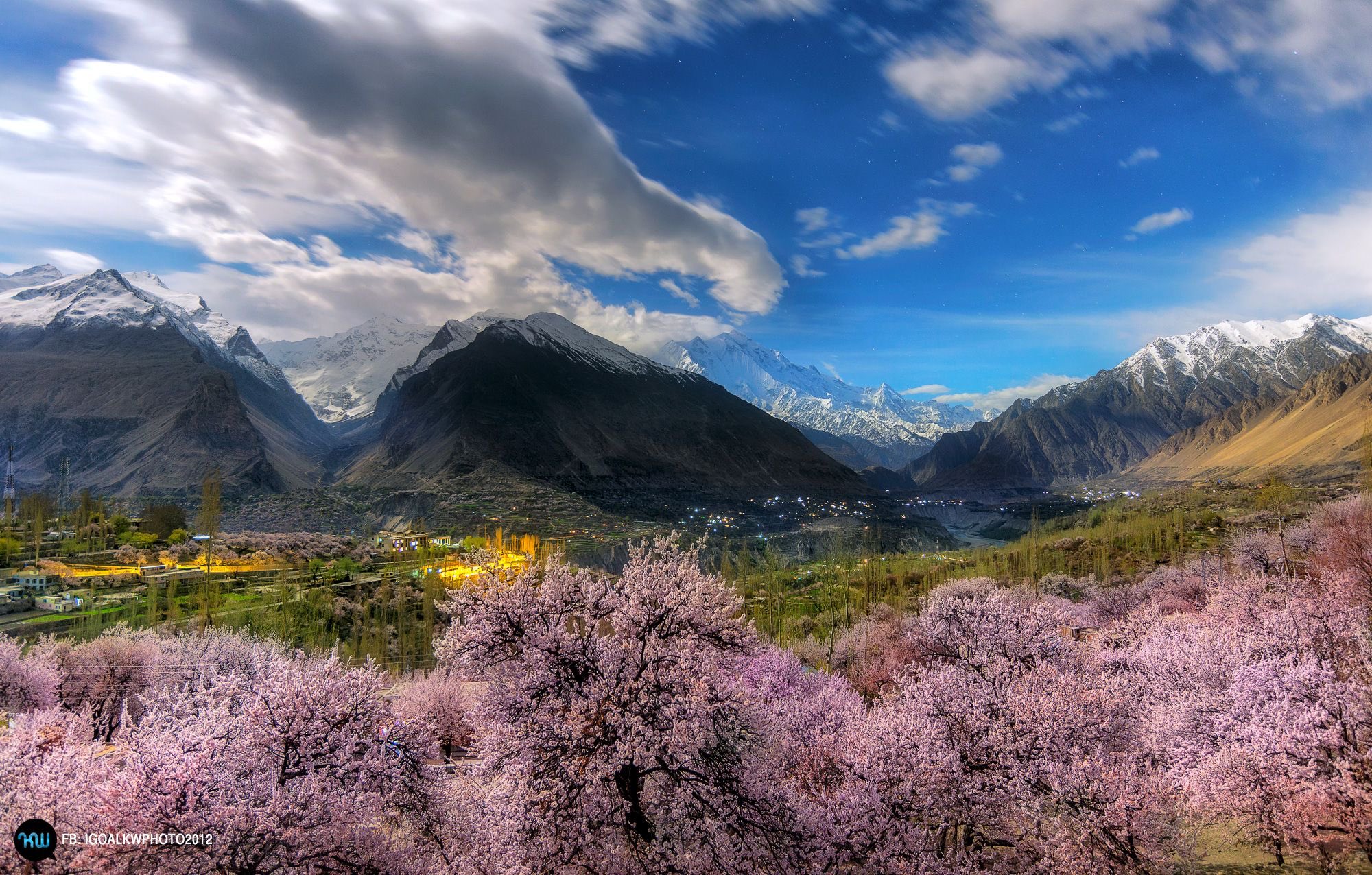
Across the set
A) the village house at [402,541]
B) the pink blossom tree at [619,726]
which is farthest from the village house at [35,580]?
the pink blossom tree at [619,726]

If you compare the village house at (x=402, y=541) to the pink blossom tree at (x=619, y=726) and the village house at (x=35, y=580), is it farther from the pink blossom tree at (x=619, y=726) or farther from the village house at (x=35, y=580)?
the pink blossom tree at (x=619, y=726)

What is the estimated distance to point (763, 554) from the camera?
5989 inches

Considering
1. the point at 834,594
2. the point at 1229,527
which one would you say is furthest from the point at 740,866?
the point at 1229,527

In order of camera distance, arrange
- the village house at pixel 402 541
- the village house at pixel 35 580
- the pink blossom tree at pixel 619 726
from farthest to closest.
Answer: the village house at pixel 402 541 < the village house at pixel 35 580 < the pink blossom tree at pixel 619 726

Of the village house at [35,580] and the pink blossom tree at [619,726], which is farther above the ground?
the pink blossom tree at [619,726]

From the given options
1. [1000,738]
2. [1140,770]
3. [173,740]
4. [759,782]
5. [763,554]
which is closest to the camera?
[173,740]

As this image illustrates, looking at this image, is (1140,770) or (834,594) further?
(834,594)

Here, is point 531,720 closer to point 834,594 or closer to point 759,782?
point 759,782

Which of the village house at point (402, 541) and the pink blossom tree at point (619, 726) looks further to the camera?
the village house at point (402, 541)

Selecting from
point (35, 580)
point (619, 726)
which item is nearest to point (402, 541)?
point (35, 580)

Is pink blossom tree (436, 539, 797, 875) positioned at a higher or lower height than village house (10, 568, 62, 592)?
higher

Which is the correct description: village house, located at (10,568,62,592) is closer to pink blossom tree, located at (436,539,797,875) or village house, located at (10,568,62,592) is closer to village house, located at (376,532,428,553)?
village house, located at (376,532,428,553)

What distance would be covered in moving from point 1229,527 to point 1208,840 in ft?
309

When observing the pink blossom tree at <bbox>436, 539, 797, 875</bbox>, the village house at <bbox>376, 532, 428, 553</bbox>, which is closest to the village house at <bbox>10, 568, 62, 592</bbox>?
the village house at <bbox>376, 532, 428, 553</bbox>
